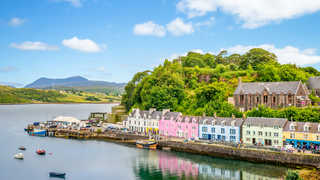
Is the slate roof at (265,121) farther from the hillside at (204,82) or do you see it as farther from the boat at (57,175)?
the boat at (57,175)

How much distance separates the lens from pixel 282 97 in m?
64.2

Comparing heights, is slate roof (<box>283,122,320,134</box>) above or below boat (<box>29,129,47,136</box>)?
above

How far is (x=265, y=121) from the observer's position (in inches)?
2114

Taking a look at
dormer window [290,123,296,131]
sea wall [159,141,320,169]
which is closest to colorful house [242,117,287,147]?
dormer window [290,123,296,131]

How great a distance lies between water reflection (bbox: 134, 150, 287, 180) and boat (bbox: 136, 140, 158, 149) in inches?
271

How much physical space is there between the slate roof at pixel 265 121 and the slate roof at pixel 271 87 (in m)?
12.6

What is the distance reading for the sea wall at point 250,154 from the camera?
4427 cm

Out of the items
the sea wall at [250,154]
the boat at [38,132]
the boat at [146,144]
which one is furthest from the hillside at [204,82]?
the boat at [38,132]

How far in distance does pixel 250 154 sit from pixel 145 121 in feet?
97.3

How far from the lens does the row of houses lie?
49750mm

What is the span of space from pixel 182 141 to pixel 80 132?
102 ft

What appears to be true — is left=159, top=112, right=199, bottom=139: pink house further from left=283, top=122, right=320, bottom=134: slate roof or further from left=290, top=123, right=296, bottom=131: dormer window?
left=290, top=123, right=296, bottom=131: dormer window

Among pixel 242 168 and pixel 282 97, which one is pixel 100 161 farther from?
pixel 282 97

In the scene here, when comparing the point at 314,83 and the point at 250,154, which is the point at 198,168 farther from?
the point at 314,83
